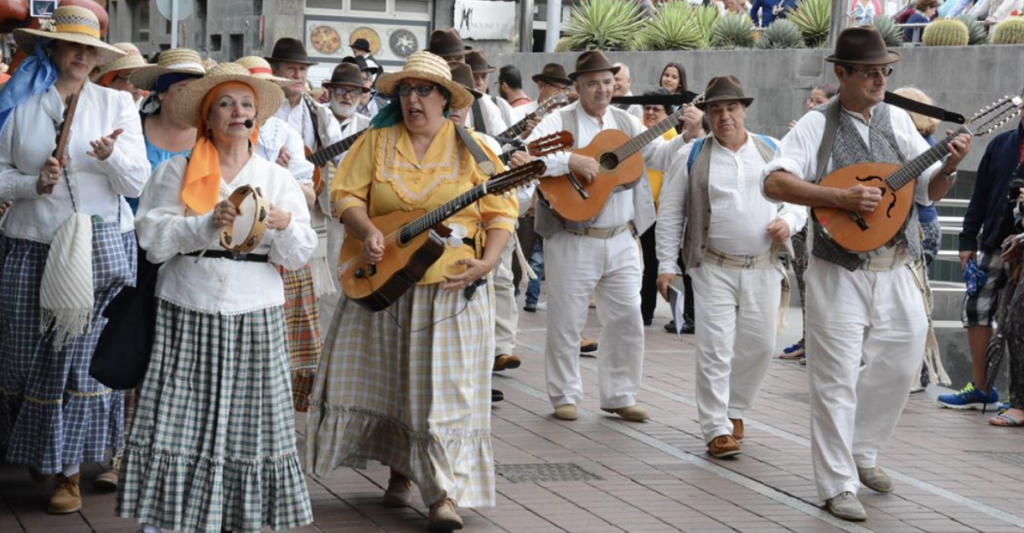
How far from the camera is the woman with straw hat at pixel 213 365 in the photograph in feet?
21.0

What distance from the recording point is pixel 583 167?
9.80 metres

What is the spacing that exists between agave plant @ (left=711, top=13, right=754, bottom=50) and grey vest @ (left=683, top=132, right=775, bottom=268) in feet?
41.9

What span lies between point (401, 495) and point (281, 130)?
236 centimetres

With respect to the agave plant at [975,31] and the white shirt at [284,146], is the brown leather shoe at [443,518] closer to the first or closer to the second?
the white shirt at [284,146]

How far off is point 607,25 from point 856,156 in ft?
56.9

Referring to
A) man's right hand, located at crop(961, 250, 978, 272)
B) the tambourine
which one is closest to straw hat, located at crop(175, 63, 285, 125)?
the tambourine

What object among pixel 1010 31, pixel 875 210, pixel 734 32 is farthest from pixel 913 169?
pixel 734 32

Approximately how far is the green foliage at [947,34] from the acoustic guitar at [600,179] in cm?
967

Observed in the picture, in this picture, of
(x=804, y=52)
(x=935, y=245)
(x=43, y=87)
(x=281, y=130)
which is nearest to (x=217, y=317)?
(x=43, y=87)

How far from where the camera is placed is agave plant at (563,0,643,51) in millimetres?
24781

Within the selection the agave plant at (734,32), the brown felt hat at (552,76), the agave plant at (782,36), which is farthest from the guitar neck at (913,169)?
the agave plant at (734,32)

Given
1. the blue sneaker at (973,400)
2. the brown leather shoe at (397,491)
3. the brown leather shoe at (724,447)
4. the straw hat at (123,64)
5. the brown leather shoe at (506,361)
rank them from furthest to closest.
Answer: the brown leather shoe at (506,361)
the blue sneaker at (973,400)
the brown leather shoe at (724,447)
the straw hat at (123,64)
the brown leather shoe at (397,491)

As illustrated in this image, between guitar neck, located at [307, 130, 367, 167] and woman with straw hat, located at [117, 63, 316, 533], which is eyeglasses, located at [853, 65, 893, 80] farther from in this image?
guitar neck, located at [307, 130, 367, 167]

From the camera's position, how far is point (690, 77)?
22531mm
